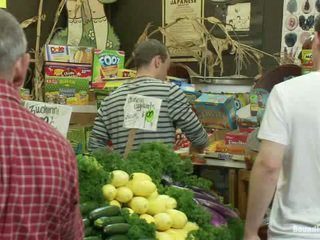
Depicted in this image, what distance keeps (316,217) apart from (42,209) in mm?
1055

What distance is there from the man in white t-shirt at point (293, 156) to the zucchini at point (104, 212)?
1.84 feet

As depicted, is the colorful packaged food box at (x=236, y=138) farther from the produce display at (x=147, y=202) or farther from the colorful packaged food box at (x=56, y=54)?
the colorful packaged food box at (x=56, y=54)

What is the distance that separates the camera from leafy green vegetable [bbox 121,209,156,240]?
1942mm

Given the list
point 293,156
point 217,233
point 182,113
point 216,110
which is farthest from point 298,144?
point 216,110

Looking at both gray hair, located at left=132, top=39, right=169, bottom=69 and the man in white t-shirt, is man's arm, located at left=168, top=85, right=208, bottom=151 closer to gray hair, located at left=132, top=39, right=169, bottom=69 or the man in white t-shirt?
gray hair, located at left=132, top=39, right=169, bottom=69

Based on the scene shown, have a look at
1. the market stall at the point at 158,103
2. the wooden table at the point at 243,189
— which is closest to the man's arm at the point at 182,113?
the market stall at the point at 158,103


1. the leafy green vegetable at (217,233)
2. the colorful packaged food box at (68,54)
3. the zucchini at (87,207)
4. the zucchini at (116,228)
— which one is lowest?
the leafy green vegetable at (217,233)

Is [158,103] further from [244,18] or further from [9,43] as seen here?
[244,18]

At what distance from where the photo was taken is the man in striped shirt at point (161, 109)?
3111 millimetres

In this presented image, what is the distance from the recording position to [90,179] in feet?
6.79

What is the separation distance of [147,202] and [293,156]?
2.12ft

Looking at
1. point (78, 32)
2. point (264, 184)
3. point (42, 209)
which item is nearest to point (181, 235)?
point (264, 184)

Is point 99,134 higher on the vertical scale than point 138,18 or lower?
lower

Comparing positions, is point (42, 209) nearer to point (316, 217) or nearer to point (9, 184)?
point (9, 184)
